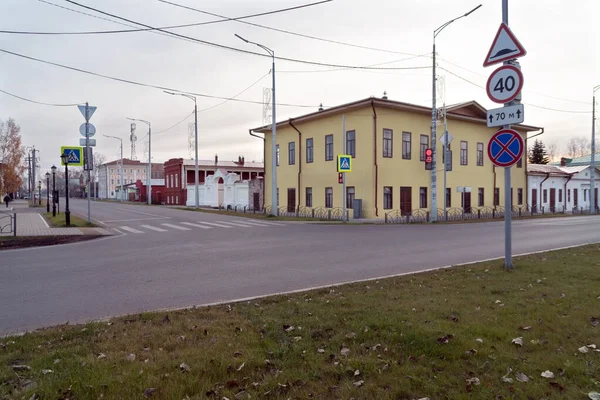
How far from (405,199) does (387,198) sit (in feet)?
6.09

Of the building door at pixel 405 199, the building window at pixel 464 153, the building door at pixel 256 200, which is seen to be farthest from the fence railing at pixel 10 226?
the building window at pixel 464 153

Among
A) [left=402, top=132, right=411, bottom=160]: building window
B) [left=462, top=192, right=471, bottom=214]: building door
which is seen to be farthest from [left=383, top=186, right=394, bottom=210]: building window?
[left=462, top=192, right=471, bottom=214]: building door

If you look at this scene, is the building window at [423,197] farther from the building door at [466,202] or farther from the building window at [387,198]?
the building door at [466,202]

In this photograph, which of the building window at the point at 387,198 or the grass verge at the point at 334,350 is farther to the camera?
the building window at the point at 387,198

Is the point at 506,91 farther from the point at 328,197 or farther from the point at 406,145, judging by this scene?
the point at 328,197

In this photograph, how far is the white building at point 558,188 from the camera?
4338 centimetres

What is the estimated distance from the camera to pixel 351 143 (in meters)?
31.2

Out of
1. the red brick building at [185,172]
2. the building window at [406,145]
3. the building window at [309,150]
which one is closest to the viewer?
the building window at [406,145]

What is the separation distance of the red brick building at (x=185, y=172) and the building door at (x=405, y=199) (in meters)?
31.9

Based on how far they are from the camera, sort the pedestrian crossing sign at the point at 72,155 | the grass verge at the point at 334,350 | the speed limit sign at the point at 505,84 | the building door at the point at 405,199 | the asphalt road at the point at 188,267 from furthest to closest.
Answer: the building door at the point at 405,199 < the pedestrian crossing sign at the point at 72,155 < the speed limit sign at the point at 505,84 < the asphalt road at the point at 188,267 < the grass verge at the point at 334,350

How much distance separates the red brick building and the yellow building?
23771mm

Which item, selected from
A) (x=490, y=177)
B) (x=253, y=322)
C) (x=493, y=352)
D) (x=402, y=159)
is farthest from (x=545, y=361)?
(x=490, y=177)

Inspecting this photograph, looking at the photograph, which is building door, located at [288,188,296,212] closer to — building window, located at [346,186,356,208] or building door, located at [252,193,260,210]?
building door, located at [252,193,260,210]

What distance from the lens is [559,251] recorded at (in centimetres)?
1095
